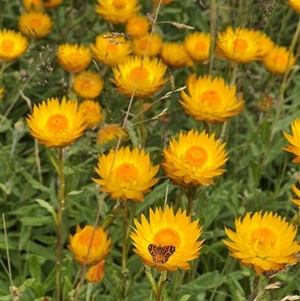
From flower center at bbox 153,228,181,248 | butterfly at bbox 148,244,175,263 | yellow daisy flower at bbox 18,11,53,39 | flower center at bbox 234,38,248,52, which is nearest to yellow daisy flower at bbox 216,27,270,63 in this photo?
flower center at bbox 234,38,248,52

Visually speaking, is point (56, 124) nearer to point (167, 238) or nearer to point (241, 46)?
point (167, 238)

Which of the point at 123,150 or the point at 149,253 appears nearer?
the point at 149,253

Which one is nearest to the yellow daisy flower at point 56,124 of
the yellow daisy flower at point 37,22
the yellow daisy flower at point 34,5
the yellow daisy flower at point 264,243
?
the yellow daisy flower at point 264,243

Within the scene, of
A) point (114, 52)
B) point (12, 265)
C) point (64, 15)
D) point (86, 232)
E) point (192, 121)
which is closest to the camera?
point (86, 232)

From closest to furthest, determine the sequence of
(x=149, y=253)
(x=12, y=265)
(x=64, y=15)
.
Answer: (x=149, y=253) < (x=12, y=265) < (x=64, y=15)

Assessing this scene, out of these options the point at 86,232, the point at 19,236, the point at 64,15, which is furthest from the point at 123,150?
the point at 64,15

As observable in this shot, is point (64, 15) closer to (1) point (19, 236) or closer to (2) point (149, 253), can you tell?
(1) point (19, 236)
